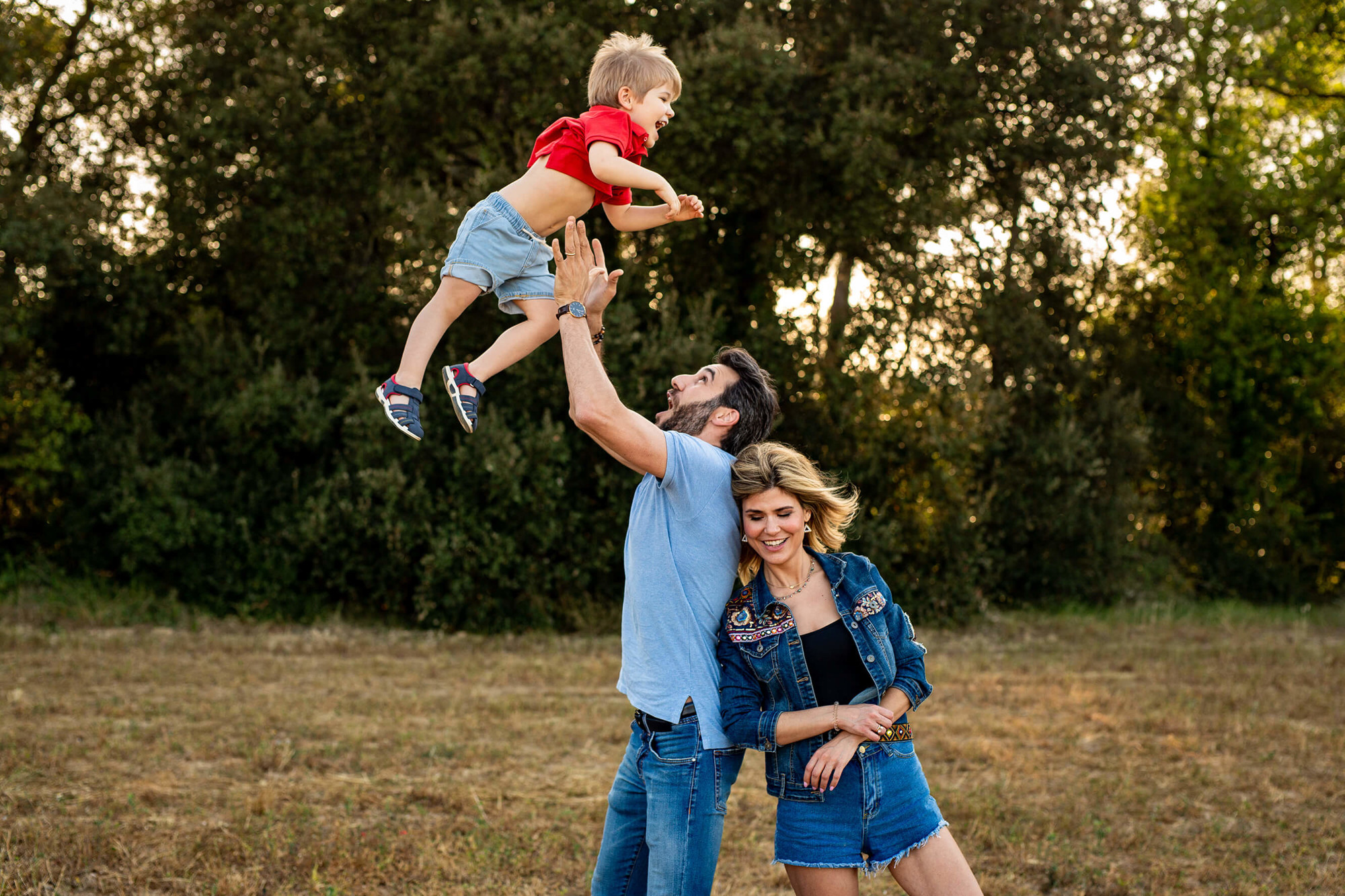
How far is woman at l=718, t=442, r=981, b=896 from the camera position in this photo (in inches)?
110

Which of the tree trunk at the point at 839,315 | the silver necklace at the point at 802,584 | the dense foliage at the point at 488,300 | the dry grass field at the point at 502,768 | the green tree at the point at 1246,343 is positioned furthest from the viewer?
the green tree at the point at 1246,343

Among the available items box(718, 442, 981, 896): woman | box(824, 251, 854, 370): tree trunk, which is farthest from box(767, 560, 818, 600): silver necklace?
box(824, 251, 854, 370): tree trunk

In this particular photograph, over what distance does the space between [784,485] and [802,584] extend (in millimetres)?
309

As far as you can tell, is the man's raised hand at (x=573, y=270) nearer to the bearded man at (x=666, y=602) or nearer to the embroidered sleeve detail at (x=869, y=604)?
the bearded man at (x=666, y=602)

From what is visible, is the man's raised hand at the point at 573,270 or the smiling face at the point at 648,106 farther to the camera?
the smiling face at the point at 648,106

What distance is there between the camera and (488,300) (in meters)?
10.9

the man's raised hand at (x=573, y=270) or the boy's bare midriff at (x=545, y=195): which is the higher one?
the boy's bare midriff at (x=545, y=195)

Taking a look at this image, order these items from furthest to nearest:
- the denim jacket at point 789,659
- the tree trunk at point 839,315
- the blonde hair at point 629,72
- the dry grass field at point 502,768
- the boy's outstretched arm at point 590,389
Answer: the tree trunk at point 839,315
the dry grass field at point 502,768
the blonde hair at point 629,72
the denim jacket at point 789,659
the boy's outstretched arm at point 590,389

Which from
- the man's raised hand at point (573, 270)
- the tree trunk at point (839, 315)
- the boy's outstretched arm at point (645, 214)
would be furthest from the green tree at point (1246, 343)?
the man's raised hand at point (573, 270)

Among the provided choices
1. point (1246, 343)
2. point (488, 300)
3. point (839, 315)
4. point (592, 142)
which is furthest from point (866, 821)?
point (1246, 343)

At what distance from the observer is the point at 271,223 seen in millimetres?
11719

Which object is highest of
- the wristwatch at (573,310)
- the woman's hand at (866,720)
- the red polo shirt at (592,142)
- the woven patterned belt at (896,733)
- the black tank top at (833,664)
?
the red polo shirt at (592,142)

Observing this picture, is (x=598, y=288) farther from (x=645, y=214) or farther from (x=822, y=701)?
(x=822, y=701)

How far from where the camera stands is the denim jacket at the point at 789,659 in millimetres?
2842
